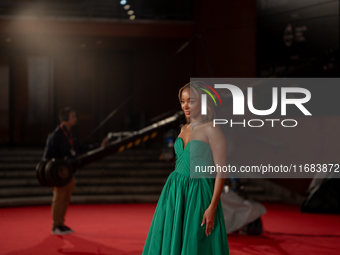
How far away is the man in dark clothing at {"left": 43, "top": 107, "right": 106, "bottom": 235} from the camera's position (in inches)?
227

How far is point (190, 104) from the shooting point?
8.06 ft

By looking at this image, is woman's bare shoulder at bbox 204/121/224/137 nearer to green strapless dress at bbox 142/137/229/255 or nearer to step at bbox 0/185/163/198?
green strapless dress at bbox 142/137/229/255

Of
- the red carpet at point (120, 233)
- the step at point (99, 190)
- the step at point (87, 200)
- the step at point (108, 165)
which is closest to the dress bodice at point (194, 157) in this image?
the red carpet at point (120, 233)

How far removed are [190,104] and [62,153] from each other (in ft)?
12.7

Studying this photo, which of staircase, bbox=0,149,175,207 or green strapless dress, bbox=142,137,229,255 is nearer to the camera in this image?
green strapless dress, bbox=142,137,229,255

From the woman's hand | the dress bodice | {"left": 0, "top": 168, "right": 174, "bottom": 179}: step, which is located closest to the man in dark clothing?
the dress bodice

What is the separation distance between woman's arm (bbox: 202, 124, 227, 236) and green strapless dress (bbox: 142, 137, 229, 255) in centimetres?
5

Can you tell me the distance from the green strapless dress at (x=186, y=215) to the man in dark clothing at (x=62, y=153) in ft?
11.4

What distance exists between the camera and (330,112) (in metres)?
8.93

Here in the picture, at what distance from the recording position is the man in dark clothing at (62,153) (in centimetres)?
577

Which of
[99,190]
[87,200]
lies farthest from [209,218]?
[99,190]

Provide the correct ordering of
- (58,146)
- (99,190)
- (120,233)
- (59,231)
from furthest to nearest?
(99,190), (120,233), (58,146), (59,231)

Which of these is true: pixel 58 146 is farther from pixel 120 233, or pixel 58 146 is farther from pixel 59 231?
pixel 120 233

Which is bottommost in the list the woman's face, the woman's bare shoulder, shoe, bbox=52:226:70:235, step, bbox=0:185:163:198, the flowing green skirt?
shoe, bbox=52:226:70:235
